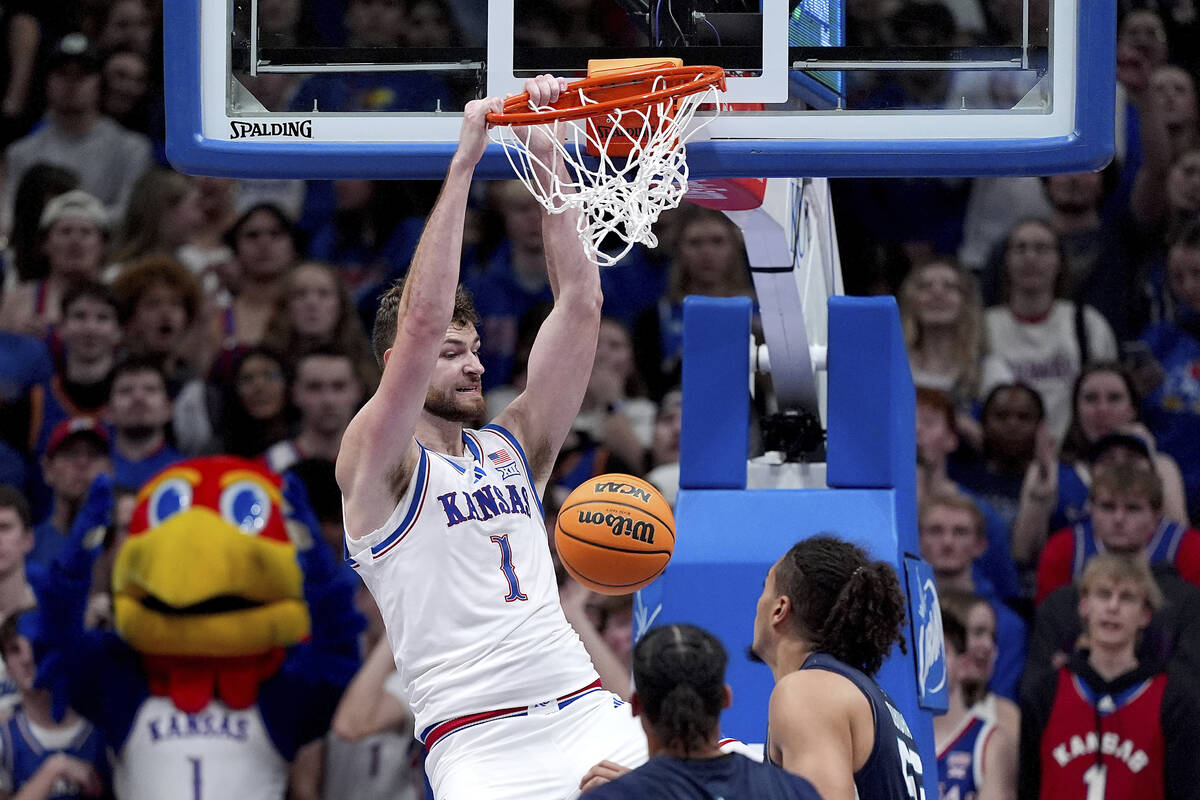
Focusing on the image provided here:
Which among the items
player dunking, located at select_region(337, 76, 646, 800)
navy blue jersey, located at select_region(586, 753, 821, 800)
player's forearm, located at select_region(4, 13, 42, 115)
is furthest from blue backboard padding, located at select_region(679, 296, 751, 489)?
player's forearm, located at select_region(4, 13, 42, 115)

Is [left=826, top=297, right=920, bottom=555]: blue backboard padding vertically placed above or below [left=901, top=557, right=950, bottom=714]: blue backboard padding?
above

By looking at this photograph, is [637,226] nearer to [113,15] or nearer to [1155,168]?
[1155,168]

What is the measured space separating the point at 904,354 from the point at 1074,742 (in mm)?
1844

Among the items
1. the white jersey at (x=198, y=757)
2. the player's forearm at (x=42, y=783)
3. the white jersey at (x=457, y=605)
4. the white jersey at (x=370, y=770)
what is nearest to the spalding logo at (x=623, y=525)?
the white jersey at (x=457, y=605)

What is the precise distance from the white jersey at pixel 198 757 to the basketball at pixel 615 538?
2719 mm

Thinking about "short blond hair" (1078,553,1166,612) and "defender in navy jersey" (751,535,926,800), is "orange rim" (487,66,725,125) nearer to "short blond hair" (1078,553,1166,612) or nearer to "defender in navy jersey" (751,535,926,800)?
"defender in navy jersey" (751,535,926,800)

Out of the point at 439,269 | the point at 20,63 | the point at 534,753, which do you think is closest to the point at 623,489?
the point at 534,753

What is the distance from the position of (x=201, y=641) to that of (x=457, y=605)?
286cm

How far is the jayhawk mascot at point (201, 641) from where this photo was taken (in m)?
6.81

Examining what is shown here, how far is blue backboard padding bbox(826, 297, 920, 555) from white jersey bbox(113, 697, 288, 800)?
106 inches

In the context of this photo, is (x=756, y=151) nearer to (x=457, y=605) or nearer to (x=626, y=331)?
(x=457, y=605)

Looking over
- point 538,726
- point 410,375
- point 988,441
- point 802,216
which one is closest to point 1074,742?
point 988,441

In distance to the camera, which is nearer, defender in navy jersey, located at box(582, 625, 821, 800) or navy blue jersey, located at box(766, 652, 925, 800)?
defender in navy jersey, located at box(582, 625, 821, 800)

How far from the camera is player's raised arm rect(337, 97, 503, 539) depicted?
13.5 ft
